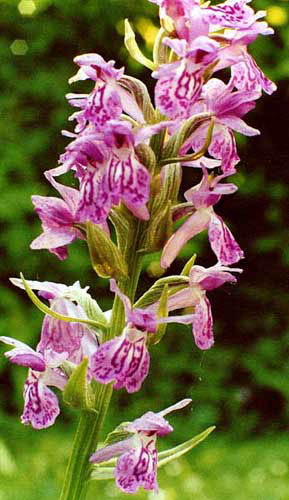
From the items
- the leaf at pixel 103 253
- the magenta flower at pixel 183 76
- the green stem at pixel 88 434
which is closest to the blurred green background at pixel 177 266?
the green stem at pixel 88 434

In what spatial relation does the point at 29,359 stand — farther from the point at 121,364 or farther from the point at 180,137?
the point at 180,137

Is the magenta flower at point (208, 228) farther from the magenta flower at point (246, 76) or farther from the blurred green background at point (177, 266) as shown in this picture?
the blurred green background at point (177, 266)

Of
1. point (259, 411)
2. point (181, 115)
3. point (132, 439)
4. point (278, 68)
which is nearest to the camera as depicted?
point (181, 115)

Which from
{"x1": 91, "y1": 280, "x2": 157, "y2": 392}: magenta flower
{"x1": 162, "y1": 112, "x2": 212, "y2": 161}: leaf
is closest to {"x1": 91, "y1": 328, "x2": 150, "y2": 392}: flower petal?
{"x1": 91, "y1": 280, "x2": 157, "y2": 392}: magenta flower

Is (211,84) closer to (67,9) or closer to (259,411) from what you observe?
(67,9)

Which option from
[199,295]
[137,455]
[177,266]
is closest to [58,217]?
[199,295]

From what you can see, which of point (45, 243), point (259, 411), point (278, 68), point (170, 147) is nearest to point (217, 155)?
point (170, 147)

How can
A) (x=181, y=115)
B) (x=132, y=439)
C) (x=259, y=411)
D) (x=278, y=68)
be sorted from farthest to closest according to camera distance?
(x=259, y=411) < (x=278, y=68) < (x=132, y=439) < (x=181, y=115)
